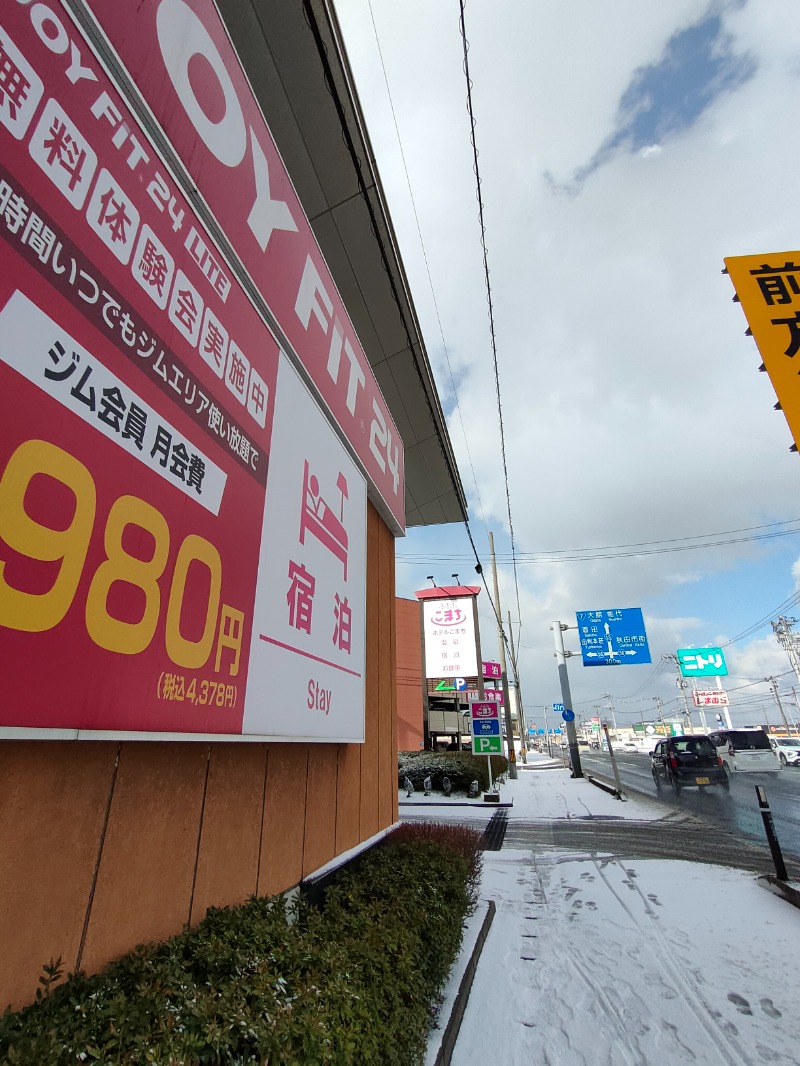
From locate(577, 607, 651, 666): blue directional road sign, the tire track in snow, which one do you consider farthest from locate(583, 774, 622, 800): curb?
the tire track in snow

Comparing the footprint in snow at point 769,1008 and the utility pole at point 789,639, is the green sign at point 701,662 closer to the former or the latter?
the utility pole at point 789,639

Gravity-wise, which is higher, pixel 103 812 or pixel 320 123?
pixel 320 123

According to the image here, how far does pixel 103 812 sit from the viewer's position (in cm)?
183

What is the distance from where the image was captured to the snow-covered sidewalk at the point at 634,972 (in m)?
2.88

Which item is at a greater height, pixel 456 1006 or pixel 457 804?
pixel 456 1006

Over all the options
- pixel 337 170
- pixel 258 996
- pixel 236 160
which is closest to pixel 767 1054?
pixel 258 996

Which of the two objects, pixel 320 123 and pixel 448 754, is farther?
pixel 448 754

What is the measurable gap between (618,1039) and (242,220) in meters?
5.51

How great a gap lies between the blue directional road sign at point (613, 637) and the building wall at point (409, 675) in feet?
31.9

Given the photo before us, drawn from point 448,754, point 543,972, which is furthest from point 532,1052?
point 448,754

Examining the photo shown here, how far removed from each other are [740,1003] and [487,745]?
10413 mm

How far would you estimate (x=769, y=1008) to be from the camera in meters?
3.24

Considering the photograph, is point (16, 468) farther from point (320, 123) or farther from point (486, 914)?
point (486, 914)

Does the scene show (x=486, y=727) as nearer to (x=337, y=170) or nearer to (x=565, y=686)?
(x=565, y=686)
